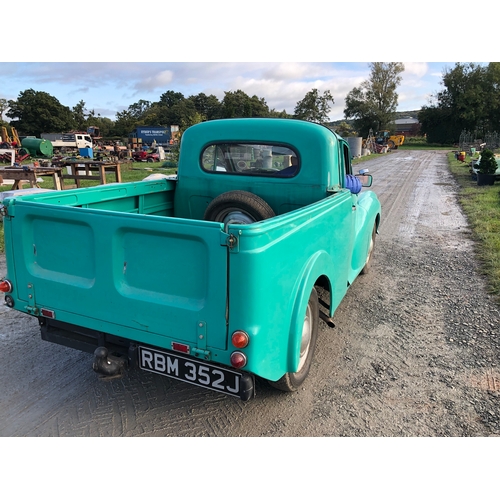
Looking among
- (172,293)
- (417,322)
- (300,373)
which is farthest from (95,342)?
(417,322)

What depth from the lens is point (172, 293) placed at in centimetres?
234

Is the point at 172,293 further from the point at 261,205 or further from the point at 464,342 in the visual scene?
the point at 464,342

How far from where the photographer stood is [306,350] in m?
3.12

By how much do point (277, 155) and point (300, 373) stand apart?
2.05m

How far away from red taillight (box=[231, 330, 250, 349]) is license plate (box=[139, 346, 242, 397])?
261 mm

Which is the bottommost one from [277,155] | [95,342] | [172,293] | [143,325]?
[95,342]

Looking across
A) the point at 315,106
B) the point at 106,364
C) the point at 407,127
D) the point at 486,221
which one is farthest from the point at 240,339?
the point at 407,127

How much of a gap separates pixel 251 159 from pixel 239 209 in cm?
86

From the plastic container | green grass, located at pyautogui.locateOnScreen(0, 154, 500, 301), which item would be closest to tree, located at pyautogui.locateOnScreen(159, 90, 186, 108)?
the plastic container

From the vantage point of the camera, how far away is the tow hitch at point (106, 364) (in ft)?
8.46

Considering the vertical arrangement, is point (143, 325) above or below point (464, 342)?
above

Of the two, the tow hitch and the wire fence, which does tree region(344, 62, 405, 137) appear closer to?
the wire fence

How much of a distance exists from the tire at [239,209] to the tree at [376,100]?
69.4 metres

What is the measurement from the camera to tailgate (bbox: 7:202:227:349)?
221 cm
